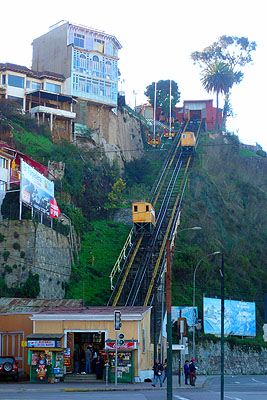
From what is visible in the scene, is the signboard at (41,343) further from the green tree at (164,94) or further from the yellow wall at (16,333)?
the green tree at (164,94)

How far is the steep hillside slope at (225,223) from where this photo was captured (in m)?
68.1

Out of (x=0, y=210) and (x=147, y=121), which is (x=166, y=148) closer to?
(x=147, y=121)

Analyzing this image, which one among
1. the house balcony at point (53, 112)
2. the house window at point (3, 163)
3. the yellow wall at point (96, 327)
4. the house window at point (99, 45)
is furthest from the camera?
the house window at point (99, 45)

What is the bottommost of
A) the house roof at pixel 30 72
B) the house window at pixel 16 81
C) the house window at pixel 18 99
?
the house window at pixel 18 99

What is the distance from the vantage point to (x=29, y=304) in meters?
47.7

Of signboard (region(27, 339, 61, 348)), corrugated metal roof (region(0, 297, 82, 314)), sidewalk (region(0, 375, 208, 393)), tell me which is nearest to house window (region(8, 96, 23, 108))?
corrugated metal roof (region(0, 297, 82, 314))

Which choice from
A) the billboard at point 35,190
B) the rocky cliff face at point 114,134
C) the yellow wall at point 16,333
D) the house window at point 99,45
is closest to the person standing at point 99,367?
the yellow wall at point 16,333

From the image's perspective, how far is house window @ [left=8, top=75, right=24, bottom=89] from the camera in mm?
83444

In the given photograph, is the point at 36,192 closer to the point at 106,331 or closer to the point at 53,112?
the point at 106,331

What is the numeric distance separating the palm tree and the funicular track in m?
30.0

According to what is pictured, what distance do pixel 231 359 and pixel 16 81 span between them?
44729mm

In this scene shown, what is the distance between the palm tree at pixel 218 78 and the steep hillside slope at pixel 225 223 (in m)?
11.9

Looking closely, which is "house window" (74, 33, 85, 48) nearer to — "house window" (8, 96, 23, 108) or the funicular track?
"house window" (8, 96, 23, 108)

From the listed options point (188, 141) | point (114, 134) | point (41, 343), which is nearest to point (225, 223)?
point (188, 141)
